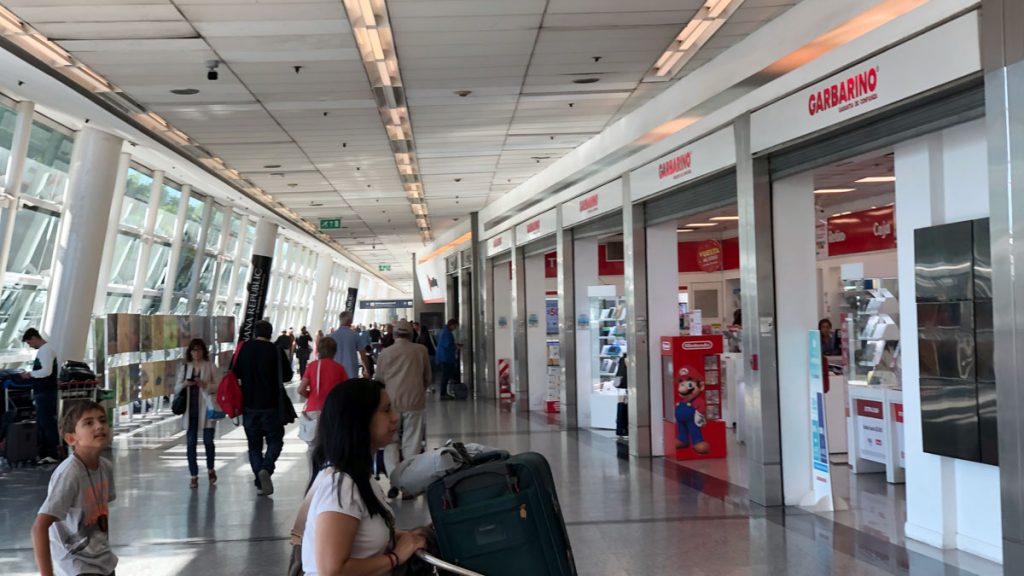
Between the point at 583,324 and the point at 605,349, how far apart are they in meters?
0.51

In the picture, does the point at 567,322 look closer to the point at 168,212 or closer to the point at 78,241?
the point at 78,241

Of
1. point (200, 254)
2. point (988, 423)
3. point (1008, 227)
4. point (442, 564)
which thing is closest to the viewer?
point (442, 564)

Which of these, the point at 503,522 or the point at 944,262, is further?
the point at 944,262

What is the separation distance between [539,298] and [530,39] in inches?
366

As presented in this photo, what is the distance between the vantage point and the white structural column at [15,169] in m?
11.3

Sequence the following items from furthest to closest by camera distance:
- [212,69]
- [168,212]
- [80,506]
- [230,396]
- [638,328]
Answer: [168,212] → [638,328] → [230,396] → [212,69] → [80,506]

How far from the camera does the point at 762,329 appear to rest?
297 inches

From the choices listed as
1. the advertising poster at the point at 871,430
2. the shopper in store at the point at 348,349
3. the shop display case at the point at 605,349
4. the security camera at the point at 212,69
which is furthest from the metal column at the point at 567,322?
the security camera at the point at 212,69

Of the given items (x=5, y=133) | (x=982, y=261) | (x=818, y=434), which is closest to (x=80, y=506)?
(x=982, y=261)

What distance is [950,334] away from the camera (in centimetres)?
584

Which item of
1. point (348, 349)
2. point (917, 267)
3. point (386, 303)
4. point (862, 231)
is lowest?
point (348, 349)

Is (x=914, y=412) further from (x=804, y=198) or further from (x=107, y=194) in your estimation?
(x=107, y=194)

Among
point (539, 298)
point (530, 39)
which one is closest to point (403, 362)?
point (530, 39)

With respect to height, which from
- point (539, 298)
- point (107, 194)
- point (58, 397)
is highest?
point (107, 194)
